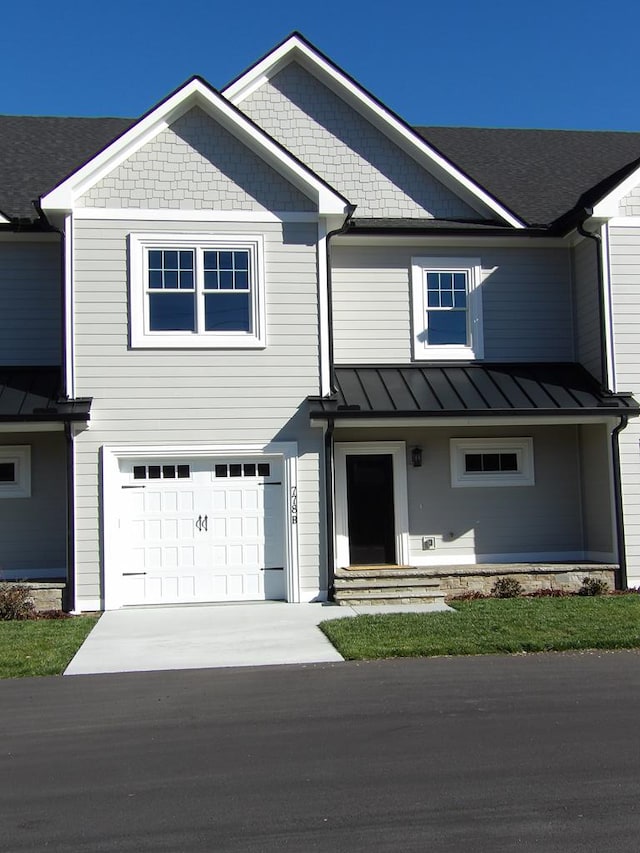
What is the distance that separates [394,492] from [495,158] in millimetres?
8558

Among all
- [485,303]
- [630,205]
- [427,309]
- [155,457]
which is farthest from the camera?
[485,303]

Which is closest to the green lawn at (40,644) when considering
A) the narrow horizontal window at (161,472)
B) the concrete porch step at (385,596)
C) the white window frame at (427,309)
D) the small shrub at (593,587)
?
the narrow horizontal window at (161,472)

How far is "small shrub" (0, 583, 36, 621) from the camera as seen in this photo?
1312cm

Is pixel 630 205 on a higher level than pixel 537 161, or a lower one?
lower

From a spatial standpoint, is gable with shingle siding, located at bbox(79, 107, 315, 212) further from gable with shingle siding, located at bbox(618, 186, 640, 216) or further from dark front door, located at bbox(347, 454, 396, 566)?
gable with shingle siding, located at bbox(618, 186, 640, 216)

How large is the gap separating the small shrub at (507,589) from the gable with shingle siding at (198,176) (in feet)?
22.2

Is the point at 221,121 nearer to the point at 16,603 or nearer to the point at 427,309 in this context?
the point at 427,309

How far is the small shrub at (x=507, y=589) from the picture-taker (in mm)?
14359

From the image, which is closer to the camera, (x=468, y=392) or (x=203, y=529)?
(x=203, y=529)

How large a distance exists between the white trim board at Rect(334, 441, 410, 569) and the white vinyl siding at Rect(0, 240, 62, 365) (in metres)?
5.11

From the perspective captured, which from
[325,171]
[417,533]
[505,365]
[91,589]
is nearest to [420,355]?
[505,365]

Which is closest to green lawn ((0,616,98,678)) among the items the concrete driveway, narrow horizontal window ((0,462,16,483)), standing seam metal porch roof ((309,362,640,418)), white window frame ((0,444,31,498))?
the concrete driveway

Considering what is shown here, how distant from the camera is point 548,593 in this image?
14406 millimetres

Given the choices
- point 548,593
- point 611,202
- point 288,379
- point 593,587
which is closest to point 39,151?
point 288,379
